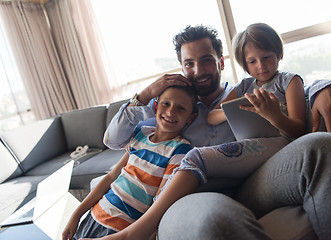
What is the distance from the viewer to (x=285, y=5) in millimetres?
2641

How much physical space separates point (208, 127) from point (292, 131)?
36 cm

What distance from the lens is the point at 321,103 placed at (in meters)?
0.91

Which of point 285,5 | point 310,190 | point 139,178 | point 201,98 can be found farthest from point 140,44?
point 310,190

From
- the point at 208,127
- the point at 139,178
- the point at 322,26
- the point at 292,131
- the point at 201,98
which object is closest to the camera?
the point at 292,131

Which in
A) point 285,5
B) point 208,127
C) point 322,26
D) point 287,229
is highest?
point 285,5

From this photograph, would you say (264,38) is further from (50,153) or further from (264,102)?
(50,153)

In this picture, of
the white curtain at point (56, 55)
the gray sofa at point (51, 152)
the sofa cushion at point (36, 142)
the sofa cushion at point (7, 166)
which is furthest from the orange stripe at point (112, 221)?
the white curtain at point (56, 55)

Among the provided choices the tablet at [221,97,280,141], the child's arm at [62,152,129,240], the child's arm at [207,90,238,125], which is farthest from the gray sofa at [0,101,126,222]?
the tablet at [221,97,280,141]

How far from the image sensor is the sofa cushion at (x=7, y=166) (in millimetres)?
2434

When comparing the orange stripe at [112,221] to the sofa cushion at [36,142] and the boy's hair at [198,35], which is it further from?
the sofa cushion at [36,142]

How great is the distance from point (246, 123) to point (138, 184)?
1.48 feet

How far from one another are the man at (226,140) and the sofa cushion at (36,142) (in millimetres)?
1792

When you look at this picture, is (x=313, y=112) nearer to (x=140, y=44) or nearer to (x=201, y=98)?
(x=201, y=98)

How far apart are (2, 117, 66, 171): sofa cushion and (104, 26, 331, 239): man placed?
1792 mm
